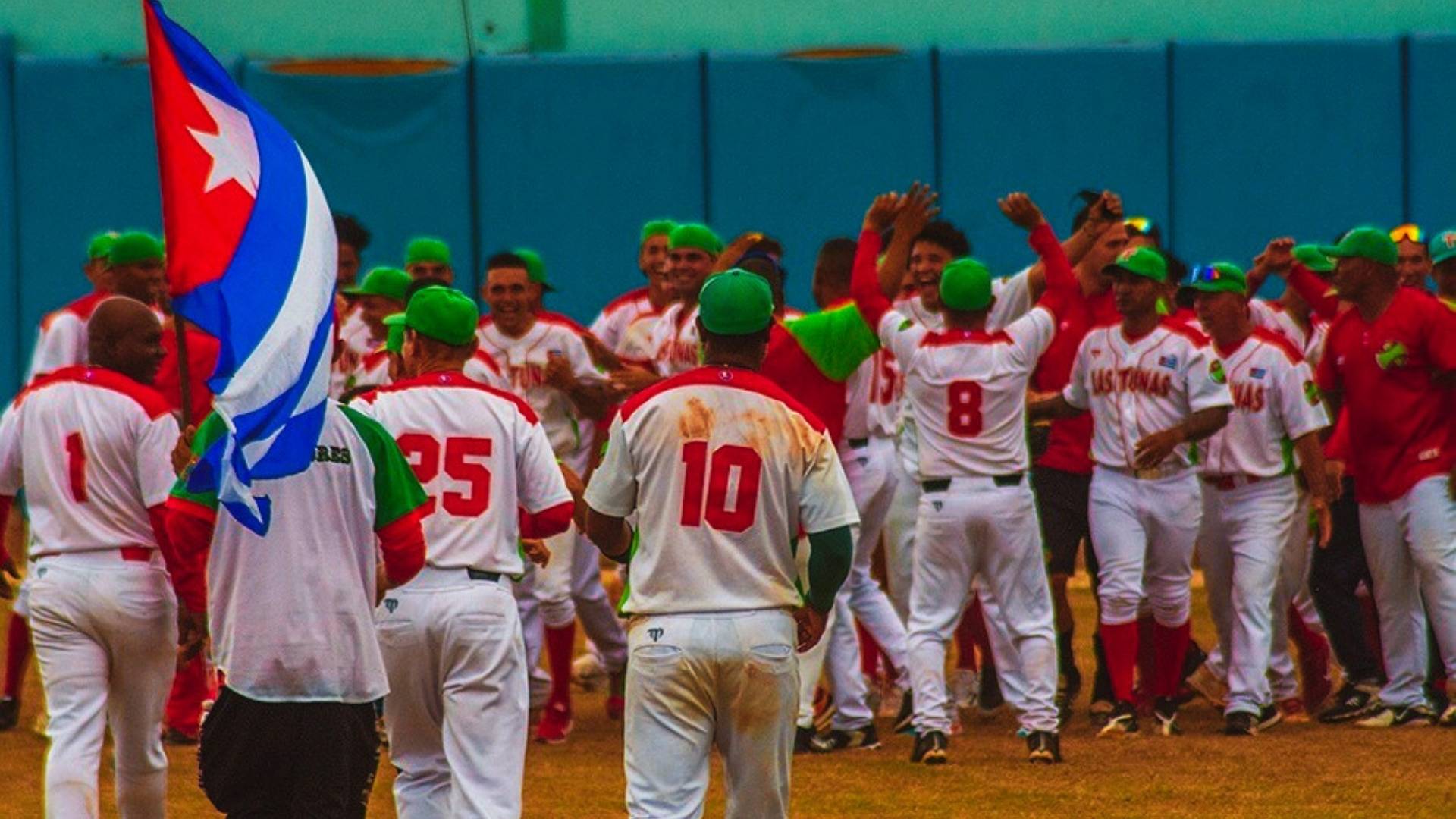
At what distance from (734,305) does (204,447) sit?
5.71 feet

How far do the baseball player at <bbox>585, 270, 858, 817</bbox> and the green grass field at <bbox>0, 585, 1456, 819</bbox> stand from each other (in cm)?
246

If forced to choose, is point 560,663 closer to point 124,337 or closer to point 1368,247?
point 124,337

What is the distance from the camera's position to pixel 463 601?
7828 millimetres

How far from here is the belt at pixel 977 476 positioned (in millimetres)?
10497

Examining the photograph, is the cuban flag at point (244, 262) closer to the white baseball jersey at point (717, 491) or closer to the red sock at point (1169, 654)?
the white baseball jersey at point (717, 491)

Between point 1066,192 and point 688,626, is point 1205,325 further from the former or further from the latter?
point 1066,192

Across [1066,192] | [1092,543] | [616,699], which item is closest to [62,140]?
[1066,192]

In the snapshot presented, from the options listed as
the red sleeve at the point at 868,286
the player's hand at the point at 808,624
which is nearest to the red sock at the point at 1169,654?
the red sleeve at the point at 868,286

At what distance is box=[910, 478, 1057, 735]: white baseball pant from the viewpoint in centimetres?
1045

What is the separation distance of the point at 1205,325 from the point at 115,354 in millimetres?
5873

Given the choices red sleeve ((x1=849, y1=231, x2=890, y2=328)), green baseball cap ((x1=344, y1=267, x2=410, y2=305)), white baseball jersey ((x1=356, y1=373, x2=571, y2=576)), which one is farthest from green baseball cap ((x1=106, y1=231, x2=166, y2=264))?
red sleeve ((x1=849, y1=231, x2=890, y2=328))

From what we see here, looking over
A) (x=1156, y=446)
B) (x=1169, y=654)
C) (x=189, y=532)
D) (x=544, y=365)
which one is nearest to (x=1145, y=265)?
(x=1156, y=446)

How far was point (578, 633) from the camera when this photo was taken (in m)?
16.3

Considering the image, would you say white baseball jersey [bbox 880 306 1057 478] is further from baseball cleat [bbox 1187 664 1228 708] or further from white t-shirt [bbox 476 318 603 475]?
baseball cleat [bbox 1187 664 1228 708]
